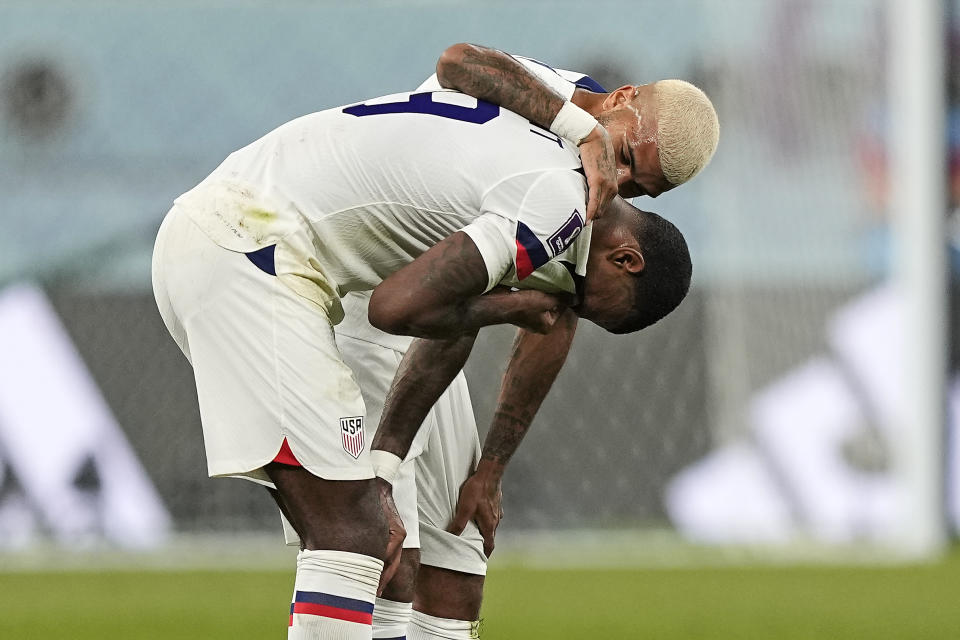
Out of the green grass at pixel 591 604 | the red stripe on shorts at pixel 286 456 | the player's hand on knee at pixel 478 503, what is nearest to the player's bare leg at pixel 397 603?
the player's hand on knee at pixel 478 503

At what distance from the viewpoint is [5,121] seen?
446 inches

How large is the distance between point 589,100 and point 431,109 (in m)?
0.55

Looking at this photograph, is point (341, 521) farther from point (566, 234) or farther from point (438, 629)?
point (438, 629)

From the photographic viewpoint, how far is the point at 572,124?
3.49 metres

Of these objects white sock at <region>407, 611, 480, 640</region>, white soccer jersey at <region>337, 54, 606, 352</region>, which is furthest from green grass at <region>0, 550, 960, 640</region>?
white soccer jersey at <region>337, 54, 606, 352</region>

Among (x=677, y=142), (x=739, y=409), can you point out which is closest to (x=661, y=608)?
(x=739, y=409)

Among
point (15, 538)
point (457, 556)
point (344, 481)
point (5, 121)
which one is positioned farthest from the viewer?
point (5, 121)

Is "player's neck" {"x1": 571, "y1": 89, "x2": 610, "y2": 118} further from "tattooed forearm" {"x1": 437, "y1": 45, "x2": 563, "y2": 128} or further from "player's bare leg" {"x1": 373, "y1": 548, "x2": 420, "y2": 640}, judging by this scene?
"player's bare leg" {"x1": 373, "y1": 548, "x2": 420, "y2": 640}

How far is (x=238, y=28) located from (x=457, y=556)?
8316 mm

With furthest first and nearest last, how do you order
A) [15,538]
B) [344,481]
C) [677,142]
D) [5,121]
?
[5,121] < [15,538] < [677,142] < [344,481]

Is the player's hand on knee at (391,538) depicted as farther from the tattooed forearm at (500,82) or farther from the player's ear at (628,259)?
the tattooed forearm at (500,82)

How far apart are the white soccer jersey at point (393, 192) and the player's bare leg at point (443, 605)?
3.77 feet

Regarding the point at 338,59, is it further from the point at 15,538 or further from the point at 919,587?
the point at 919,587

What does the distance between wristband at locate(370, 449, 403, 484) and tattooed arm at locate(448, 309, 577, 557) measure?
49cm
